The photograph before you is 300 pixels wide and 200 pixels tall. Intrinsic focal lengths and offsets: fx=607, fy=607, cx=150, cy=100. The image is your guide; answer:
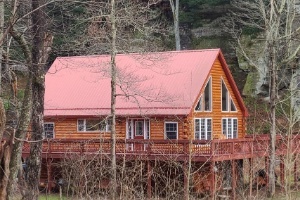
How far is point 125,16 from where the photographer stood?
2150 centimetres

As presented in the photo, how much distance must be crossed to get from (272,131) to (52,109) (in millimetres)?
11297

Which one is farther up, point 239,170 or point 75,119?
point 75,119

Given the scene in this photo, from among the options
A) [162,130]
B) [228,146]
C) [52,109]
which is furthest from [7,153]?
[52,109]

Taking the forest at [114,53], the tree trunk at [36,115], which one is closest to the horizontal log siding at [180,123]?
the forest at [114,53]

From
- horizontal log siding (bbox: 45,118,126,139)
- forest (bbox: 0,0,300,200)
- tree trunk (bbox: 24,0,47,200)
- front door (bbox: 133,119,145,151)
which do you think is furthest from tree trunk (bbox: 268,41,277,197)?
tree trunk (bbox: 24,0,47,200)

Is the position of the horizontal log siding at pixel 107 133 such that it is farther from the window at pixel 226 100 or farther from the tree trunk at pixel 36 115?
the tree trunk at pixel 36 115

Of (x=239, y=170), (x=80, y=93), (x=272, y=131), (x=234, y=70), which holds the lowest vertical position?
(x=239, y=170)

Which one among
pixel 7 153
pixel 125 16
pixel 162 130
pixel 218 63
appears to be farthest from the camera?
pixel 218 63

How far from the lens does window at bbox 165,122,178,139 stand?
2791 centimetres

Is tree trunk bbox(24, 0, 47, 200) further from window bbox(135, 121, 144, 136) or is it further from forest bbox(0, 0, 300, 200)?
window bbox(135, 121, 144, 136)

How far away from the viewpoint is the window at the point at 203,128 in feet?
94.0

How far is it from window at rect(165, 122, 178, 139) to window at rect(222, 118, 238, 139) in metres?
3.73

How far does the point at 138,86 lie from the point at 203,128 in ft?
12.2

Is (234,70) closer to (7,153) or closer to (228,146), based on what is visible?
(228,146)
